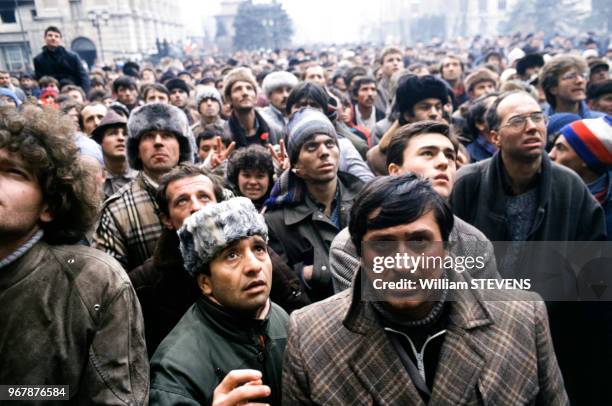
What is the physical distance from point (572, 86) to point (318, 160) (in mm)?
3316

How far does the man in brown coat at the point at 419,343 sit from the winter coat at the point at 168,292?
0.76 metres

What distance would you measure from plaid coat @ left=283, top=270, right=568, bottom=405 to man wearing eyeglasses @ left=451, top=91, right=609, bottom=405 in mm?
1017

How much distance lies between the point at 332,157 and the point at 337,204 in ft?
1.05

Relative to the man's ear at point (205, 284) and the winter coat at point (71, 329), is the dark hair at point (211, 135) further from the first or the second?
the winter coat at point (71, 329)

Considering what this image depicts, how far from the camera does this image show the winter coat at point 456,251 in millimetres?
2123

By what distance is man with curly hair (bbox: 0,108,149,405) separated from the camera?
1658 mm

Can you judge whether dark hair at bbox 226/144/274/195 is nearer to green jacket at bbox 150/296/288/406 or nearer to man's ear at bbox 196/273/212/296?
man's ear at bbox 196/273/212/296

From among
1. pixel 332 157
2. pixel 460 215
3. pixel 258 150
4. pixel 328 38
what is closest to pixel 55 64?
pixel 258 150

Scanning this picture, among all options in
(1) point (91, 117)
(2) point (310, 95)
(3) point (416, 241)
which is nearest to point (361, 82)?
(2) point (310, 95)

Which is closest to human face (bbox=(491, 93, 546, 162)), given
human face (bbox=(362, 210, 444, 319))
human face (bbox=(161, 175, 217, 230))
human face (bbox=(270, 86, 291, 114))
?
human face (bbox=(362, 210, 444, 319))

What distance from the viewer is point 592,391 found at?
280 cm

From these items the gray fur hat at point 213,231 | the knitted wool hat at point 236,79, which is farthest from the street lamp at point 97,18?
the gray fur hat at point 213,231

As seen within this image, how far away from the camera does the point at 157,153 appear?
11.5ft

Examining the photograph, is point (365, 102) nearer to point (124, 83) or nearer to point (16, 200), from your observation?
point (124, 83)
